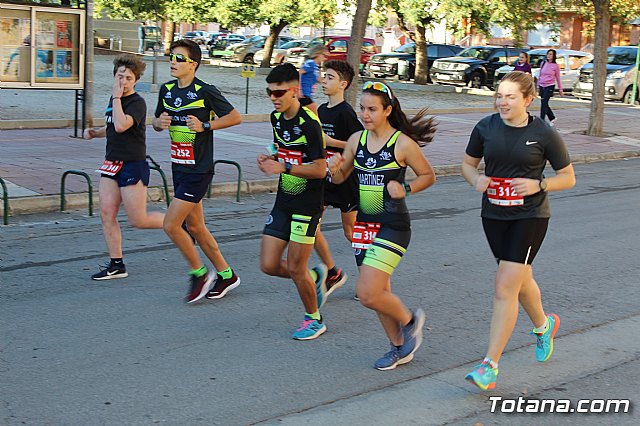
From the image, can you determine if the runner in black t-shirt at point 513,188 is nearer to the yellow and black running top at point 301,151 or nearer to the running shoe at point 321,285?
the yellow and black running top at point 301,151

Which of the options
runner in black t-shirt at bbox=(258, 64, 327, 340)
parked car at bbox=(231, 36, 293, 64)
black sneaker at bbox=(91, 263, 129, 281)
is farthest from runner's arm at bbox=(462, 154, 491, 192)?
parked car at bbox=(231, 36, 293, 64)

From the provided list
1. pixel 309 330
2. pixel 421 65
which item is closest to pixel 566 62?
pixel 421 65

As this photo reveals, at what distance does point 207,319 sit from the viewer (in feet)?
22.1

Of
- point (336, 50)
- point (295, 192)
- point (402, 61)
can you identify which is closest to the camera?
point (295, 192)

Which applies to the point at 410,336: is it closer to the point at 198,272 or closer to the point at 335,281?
the point at 335,281

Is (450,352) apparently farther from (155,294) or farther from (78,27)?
(78,27)

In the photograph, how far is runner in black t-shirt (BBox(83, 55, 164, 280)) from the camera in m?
7.52

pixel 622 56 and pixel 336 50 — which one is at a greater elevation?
pixel 622 56

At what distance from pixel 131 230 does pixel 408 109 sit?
643 inches

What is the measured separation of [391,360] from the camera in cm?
573

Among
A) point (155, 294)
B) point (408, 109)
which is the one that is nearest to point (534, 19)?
point (408, 109)

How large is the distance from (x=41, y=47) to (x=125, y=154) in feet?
29.6

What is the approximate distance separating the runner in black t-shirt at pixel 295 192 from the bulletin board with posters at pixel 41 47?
33.3ft

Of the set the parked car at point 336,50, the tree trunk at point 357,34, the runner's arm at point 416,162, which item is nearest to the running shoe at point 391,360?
the runner's arm at point 416,162
